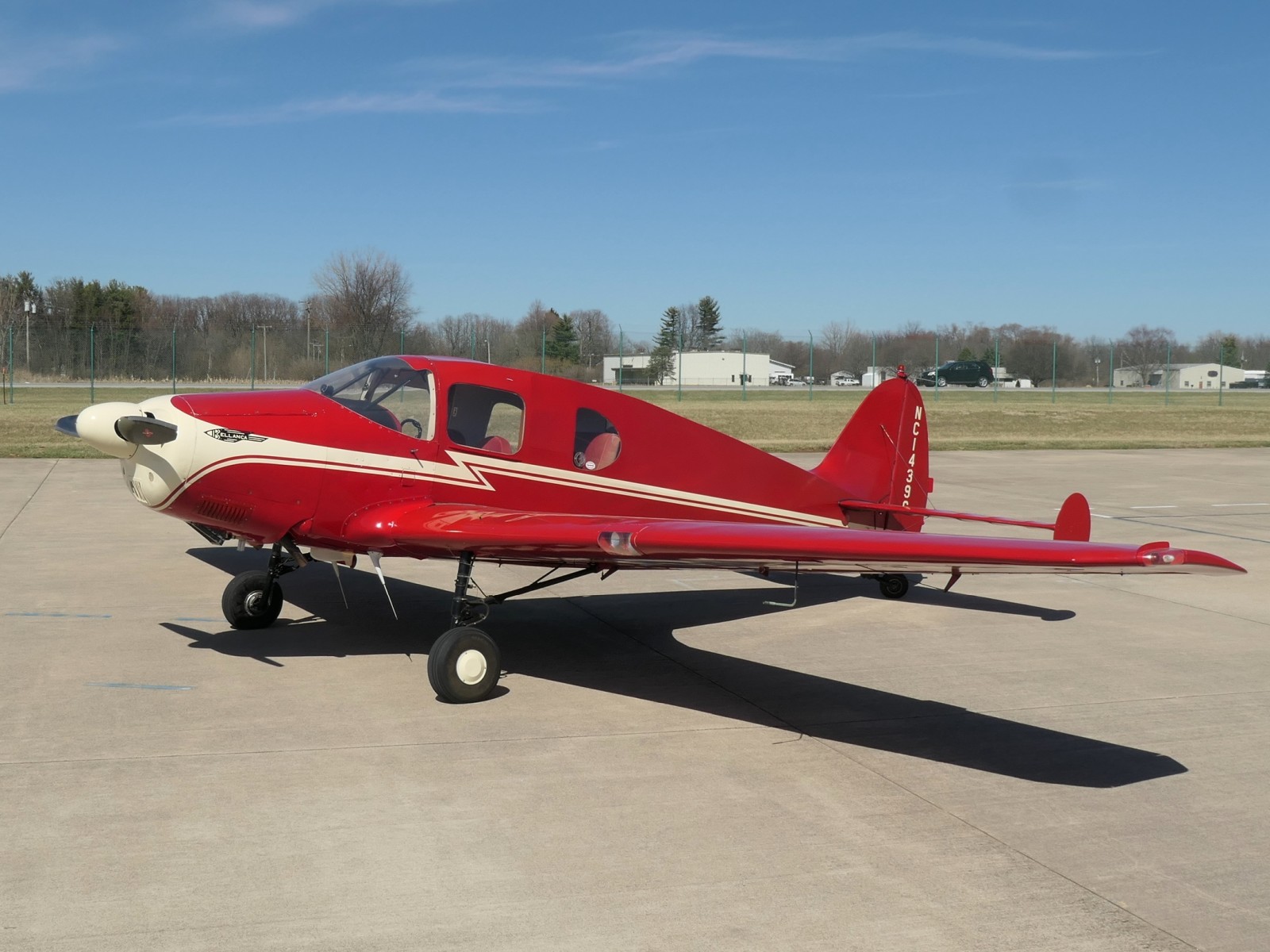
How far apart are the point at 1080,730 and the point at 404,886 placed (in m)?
4.01

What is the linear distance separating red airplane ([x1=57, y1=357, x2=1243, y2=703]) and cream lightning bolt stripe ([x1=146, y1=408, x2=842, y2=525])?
0.4 inches

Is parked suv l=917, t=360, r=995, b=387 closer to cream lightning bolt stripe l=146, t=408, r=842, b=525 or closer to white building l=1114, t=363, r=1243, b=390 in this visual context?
white building l=1114, t=363, r=1243, b=390

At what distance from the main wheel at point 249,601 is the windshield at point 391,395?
1.79 meters

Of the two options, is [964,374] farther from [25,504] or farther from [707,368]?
[25,504]

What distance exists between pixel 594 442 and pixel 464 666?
80.6 inches

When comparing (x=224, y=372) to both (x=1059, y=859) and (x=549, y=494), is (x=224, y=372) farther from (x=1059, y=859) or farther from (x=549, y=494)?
(x=1059, y=859)

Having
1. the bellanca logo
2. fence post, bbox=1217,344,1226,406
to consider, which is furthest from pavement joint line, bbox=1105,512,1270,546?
fence post, bbox=1217,344,1226,406

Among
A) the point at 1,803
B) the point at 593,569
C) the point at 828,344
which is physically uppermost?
the point at 828,344

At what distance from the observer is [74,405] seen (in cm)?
3438

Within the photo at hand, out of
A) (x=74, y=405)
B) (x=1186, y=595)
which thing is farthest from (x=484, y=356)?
(x=1186, y=595)

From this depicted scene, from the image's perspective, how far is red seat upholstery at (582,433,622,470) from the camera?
8.02 metres

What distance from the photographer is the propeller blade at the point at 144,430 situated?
6.62 metres

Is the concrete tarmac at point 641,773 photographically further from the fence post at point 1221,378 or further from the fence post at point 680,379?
the fence post at point 1221,378

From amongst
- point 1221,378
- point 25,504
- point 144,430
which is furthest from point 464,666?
point 1221,378
